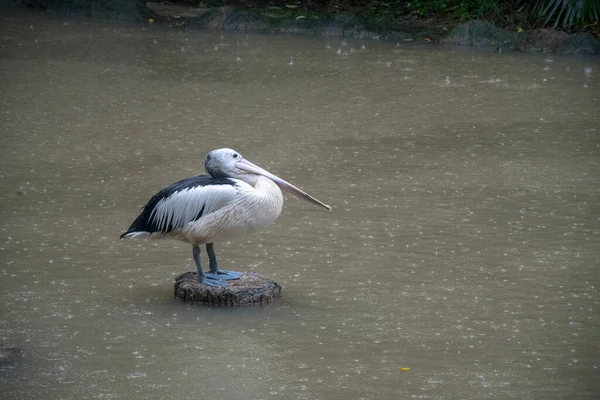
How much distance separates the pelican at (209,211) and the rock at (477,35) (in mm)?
7358

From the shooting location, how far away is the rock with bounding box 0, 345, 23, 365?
13.9 ft

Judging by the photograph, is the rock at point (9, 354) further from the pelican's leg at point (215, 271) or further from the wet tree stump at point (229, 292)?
the pelican's leg at point (215, 271)

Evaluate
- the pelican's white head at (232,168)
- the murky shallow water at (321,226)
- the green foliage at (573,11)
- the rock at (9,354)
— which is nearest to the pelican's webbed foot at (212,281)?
the murky shallow water at (321,226)

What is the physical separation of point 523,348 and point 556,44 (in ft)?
24.8

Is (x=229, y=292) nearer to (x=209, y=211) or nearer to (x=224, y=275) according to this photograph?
(x=224, y=275)

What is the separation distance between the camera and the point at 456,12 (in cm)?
1269

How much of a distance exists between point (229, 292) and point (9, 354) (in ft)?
3.52

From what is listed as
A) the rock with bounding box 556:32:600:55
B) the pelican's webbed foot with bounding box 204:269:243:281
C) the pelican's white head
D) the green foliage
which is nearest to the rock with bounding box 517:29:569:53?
the rock with bounding box 556:32:600:55

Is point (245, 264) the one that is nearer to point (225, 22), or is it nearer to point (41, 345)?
point (41, 345)

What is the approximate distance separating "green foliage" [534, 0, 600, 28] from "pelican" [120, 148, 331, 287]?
25.4 feet

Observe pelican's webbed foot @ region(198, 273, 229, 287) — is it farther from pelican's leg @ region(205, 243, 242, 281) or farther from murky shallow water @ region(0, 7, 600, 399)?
murky shallow water @ region(0, 7, 600, 399)

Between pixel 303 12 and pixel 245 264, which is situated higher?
pixel 303 12

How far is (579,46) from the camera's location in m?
11.4

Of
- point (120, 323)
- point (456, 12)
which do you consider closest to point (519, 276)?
point (120, 323)
